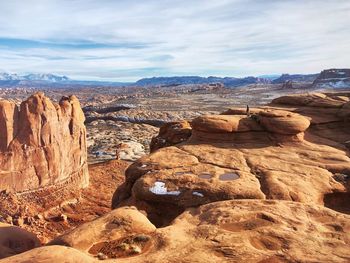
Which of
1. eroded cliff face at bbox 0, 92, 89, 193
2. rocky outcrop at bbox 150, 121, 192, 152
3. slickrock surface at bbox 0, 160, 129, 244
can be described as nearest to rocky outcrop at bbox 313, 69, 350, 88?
rocky outcrop at bbox 150, 121, 192, 152

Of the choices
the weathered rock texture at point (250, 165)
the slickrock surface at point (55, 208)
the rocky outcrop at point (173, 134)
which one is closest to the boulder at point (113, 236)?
the weathered rock texture at point (250, 165)

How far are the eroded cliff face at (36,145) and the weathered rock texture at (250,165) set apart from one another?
9.70 meters

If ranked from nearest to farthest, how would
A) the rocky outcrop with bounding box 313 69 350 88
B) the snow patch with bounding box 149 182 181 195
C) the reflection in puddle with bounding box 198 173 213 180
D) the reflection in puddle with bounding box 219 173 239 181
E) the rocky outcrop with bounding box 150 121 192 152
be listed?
the snow patch with bounding box 149 182 181 195, the reflection in puddle with bounding box 219 173 239 181, the reflection in puddle with bounding box 198 173 213 180, the rocky outcrop with bounding box 150 121 192 152, the rocky outcrop with bounding box 313 69 350 88

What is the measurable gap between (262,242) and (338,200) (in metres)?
8.65

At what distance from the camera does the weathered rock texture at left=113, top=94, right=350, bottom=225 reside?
16.7 meters

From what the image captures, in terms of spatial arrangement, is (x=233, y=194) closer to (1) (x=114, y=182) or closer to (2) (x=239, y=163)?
(2) (x=239, y=163)

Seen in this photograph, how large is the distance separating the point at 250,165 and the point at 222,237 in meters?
8.69

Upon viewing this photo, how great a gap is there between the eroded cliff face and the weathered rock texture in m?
9.70

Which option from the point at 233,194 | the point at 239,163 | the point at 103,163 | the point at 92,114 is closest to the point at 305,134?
the point at 239,163

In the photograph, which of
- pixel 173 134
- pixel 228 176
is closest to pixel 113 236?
pixel 228 176

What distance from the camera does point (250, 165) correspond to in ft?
64.6

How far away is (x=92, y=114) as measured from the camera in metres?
88.5

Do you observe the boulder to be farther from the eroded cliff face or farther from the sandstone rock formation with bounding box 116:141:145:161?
the sandstone rock formation with bounding box 116:141:145:161

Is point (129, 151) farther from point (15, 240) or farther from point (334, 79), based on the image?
point (334, 79)
